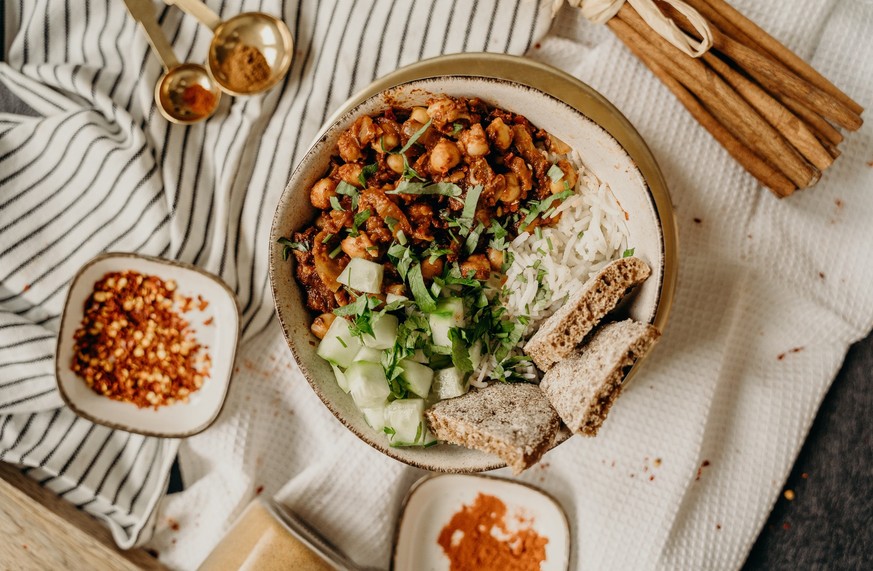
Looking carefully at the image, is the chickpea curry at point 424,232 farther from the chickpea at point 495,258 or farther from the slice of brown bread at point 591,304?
the slice of brown bread at point 591,304

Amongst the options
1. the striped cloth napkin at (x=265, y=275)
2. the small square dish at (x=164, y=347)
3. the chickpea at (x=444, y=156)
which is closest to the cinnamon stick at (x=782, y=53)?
the striped cloth napkin at (x=265, y=275)

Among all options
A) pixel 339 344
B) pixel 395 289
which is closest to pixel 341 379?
pixel 339 344

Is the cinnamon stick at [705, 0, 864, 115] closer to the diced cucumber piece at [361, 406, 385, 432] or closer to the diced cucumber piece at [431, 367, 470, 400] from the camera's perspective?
the diced cucumber piece at [431, 367, 470, 400]

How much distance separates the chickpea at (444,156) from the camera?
1.93 m

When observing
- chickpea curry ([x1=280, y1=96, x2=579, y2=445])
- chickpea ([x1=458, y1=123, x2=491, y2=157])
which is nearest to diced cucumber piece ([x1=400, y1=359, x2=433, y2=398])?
chickpea curry ([x1=280, y1=96, x2=579, y2=445])

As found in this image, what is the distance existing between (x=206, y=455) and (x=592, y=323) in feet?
5.36

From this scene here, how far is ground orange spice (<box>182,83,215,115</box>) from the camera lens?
250 cm

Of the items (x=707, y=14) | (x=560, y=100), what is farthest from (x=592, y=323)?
(x=707, y=14)

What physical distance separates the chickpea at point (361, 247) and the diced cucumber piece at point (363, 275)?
0.02m

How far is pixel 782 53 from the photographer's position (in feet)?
7.09

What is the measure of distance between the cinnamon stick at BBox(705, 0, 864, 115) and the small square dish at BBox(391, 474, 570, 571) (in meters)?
1.66

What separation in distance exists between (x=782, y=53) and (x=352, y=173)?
4.66ft

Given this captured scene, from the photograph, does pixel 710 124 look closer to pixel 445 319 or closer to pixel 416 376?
pixel 445 319

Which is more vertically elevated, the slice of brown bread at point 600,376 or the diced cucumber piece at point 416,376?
the slice of brown bread at point 600,376
